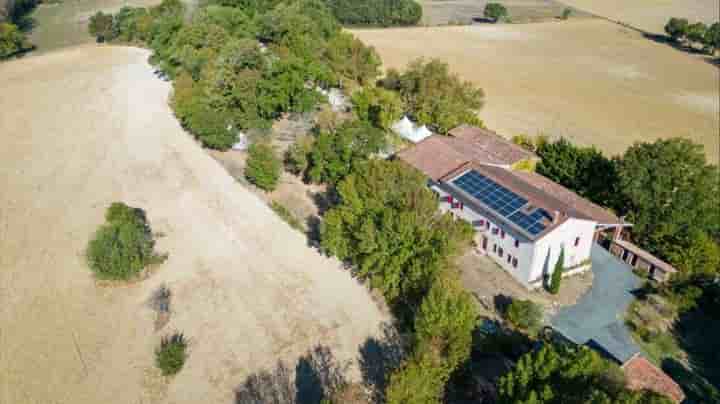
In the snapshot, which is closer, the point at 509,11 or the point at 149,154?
the point at 149,154

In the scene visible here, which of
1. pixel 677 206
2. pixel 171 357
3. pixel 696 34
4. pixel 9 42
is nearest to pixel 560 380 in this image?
pixel 677 206

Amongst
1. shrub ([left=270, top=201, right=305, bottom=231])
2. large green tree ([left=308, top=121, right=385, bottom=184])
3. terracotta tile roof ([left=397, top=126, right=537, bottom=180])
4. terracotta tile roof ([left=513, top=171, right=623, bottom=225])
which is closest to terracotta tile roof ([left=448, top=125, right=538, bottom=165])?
terracotta tile roof ([left=397, top=126, right=537, bottom=180])

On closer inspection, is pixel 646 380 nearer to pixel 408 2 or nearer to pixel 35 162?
pixel 35 162

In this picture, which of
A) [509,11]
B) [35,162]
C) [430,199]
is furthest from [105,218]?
[509,11]

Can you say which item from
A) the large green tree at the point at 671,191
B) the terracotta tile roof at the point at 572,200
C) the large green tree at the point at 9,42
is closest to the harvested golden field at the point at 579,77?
the terracotta tile roof at the point at 572,200

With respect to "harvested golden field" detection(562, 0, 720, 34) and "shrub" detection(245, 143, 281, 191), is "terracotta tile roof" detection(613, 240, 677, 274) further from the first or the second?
"harvested golden field" detection(562, 0, 720, 34)
